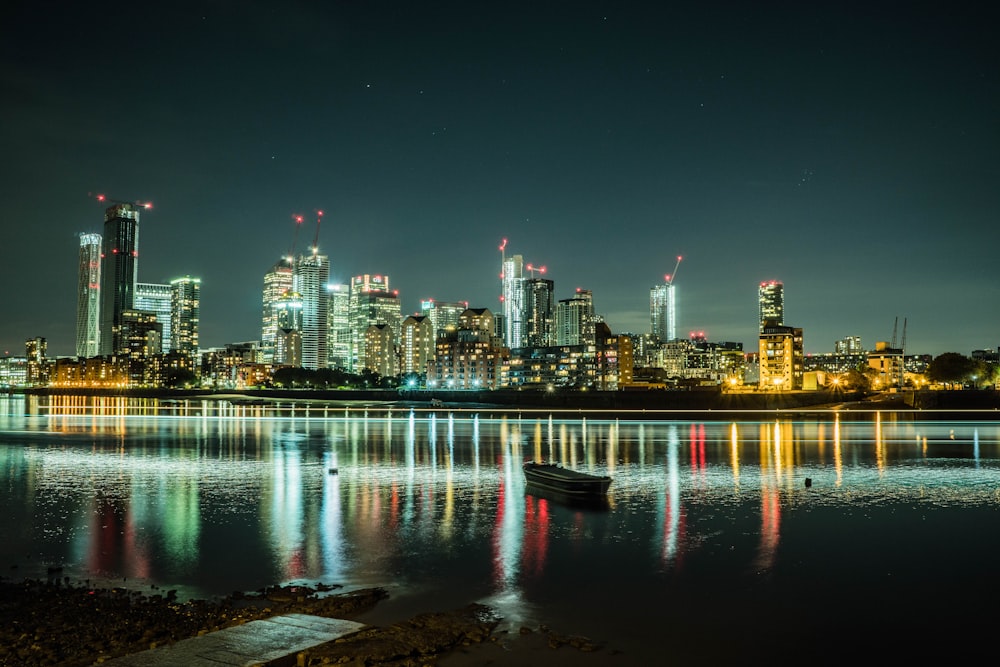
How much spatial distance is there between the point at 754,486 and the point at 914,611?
20.7 m

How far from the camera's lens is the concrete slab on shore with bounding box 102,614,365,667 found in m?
12.6

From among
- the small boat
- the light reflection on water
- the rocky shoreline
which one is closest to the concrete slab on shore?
the rocky shoreline

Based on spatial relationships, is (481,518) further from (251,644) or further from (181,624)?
(251,644)

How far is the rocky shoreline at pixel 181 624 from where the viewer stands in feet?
45.4

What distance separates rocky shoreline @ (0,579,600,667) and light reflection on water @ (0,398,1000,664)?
1295mm

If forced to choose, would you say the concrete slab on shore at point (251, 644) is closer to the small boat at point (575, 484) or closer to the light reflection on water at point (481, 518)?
the light reflection on water at point (481, 518)

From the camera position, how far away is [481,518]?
98.9ft

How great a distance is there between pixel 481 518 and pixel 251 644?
17153 mm

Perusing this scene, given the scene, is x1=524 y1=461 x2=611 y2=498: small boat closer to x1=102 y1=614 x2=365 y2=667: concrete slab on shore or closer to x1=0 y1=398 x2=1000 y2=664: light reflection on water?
x1=0 y1=398 x2=1000 y2=664: light reflection on water

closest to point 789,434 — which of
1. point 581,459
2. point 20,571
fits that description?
point 581,459

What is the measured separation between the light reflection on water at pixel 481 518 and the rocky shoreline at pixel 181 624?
4.25 ft

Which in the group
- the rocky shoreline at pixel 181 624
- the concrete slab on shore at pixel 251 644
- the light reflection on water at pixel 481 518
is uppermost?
the concrete slab on shore at pixel 251 644

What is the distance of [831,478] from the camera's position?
141ft

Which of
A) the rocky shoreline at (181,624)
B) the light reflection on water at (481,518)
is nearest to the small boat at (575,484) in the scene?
the light reflection on water at (481,518)
